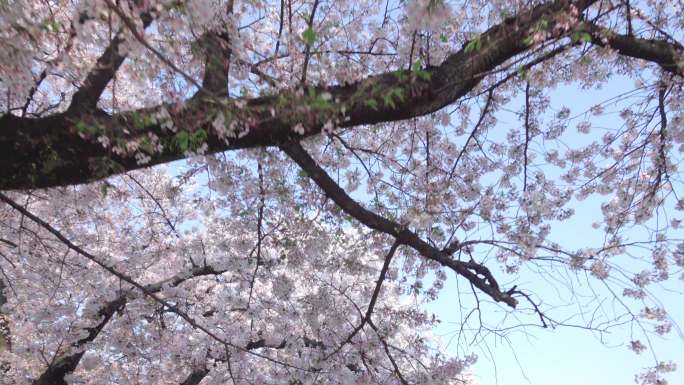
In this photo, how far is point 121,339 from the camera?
7.67 m

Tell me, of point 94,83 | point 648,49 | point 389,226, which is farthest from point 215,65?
point 648,49

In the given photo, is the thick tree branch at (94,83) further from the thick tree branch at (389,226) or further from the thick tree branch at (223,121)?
the thick tree branch at (389,226)

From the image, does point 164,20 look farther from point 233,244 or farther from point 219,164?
point 233,244

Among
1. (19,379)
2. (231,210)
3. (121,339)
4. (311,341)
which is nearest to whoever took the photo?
(231,210)

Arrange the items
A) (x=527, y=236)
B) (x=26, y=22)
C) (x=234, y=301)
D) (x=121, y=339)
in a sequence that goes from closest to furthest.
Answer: (x=26, y=22)
(x=527, y=236)
(x=234, y=301)
(x=121, y=339)

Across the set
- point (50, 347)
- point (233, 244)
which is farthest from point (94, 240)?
point (233, 244)

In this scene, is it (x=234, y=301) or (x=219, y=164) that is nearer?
(x=219, y=164)

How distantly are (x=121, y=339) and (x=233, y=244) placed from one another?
134 inches

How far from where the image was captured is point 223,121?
2.34 metres

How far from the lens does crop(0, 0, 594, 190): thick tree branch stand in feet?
8.07

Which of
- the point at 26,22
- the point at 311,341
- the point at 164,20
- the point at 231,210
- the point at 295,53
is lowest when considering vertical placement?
the point at 26,22

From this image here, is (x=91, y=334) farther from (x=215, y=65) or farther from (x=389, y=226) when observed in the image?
(x=215, y=65)

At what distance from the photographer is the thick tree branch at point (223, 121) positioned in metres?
2.46

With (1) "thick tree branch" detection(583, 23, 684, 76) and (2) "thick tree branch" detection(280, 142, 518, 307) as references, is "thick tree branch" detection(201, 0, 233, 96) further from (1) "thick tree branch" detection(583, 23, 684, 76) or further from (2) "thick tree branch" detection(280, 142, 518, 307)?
(1) "thick tree branch" detection(583, 23, 684, 76)
